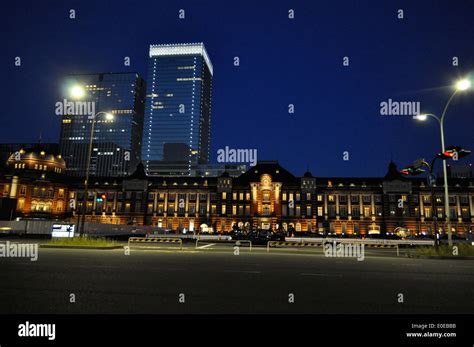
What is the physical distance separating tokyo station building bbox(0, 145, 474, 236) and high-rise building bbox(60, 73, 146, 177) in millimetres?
71785

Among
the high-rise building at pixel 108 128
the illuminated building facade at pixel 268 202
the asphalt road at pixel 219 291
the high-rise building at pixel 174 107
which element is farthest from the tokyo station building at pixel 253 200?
the high-rise building at pixel 174 107

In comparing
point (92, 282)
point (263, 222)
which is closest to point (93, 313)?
point (92, 282)

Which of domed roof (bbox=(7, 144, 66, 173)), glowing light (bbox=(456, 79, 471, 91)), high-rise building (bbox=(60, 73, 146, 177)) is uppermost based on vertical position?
high-rise building (bbox=(60, 73, 146, 177))

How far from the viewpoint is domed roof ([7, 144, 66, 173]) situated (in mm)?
87025

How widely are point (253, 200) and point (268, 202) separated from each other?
3831 millimetres

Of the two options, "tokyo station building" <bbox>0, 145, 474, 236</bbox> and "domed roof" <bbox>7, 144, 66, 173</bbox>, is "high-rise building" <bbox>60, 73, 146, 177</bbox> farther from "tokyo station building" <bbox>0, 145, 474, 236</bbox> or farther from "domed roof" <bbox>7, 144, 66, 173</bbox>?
"tokyo station building" <bbox>0, 145, 474, 236</bbox>

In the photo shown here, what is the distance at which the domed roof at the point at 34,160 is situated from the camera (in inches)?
3426

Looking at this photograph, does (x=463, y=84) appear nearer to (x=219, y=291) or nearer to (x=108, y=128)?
(x=219, y=291)

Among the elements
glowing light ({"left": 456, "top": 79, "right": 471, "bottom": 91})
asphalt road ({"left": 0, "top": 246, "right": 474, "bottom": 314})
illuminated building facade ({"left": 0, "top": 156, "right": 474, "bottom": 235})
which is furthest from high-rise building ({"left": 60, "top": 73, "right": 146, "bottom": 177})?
asphalt road ({"left": 0, "top": 246, "right": 474, "bottom": 314})

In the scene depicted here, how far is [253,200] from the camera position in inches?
3147

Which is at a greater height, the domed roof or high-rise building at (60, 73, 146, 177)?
high-rise building at (60, 73, 146, 177)

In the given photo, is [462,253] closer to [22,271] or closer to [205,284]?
[205,284]

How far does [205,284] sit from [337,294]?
355 centimetres
